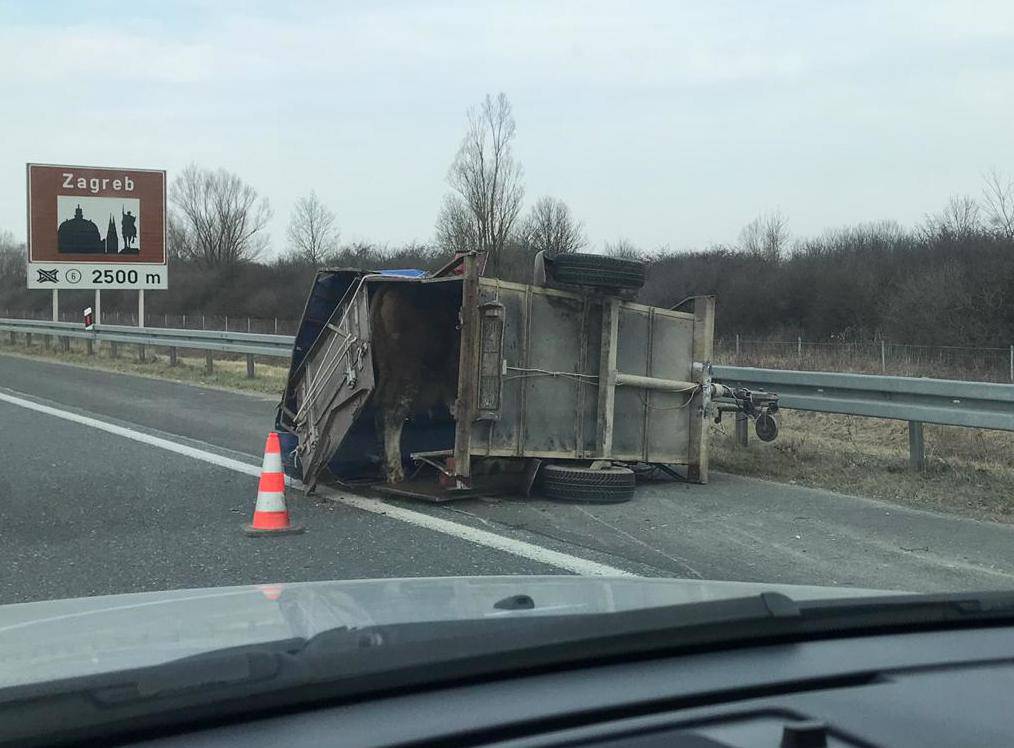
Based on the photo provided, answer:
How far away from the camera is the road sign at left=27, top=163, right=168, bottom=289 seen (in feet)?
88.0

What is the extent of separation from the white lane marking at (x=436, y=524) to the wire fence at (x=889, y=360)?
47.0ft

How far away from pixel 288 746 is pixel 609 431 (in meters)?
6.60

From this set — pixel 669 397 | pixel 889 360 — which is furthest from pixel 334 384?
pixel 889 360

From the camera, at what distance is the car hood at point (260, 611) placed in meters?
2.17

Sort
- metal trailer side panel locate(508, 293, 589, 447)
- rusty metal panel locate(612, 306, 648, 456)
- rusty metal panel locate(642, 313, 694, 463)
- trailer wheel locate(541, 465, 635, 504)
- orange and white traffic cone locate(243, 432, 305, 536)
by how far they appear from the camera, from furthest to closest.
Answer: rusty metal panel locate(642, 313, 694, 463) → rusty metal panel locate(612, 306, 648, 456) → metal trailer side panel locate(508, 293, 589, 447) → trailer wheel locate(541, 465, 635, 504) → orange and white traffic cone locate(243, 432, 305, 536)

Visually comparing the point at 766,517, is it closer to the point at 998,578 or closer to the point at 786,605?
the point at 998,578

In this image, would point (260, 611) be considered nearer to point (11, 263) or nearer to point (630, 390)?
point (630, 390)

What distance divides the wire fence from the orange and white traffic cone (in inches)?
611

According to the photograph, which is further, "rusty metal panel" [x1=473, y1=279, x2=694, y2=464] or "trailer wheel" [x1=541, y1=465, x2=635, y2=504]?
"rusty metal panel" [x1=473, y1=279, x2=694, y2=464]

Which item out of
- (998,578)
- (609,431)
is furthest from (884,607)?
(609,431)

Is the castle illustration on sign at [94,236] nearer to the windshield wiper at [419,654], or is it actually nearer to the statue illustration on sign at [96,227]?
the statue illustration on sign at [96,227]

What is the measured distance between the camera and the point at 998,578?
555 centimetres

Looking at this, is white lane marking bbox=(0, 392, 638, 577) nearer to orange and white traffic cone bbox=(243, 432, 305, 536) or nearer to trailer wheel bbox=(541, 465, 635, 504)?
orange and white traffic cone bbox=(243, 432, 305, 536)

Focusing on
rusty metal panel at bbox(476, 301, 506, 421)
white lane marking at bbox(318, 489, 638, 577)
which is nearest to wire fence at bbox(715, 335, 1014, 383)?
rusty metal panel at bbox(476, 301, 506, 421)
